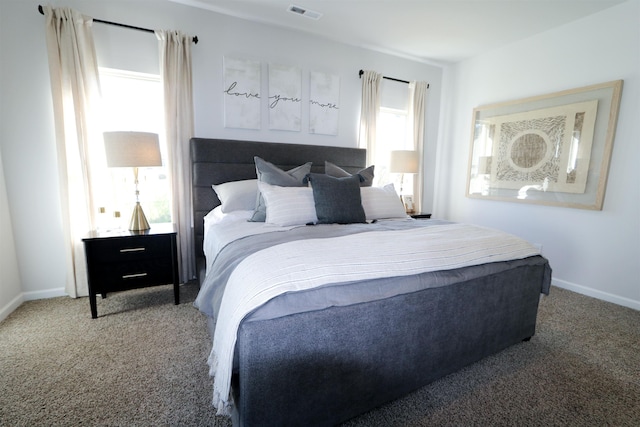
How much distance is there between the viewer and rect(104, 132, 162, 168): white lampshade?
2.13m

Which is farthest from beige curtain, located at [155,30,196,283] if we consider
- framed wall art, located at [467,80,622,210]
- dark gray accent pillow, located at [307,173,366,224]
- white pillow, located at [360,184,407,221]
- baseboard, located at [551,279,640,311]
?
baseboard, located at [551,279,640,311]

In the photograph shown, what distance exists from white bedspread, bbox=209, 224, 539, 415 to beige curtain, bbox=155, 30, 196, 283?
1.81 meters

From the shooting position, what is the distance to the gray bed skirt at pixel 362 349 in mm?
1050

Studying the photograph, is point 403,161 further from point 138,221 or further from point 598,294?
point 138,221

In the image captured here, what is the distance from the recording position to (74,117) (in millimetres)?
2330

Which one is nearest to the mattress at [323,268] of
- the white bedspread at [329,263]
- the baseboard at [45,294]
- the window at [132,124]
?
the white bedspread at [329,263]

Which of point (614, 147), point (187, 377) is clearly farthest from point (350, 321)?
point (614, 147)

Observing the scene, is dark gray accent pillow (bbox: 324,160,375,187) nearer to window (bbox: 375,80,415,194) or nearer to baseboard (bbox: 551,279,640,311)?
window (bbox: 375,80,415,194)

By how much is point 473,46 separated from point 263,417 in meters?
4.20

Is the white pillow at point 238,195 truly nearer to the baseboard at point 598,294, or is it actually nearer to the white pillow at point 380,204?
the white pillow at point 380,204

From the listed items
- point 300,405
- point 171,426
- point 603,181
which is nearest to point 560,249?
point 603,181

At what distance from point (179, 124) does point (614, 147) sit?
13.2 ft

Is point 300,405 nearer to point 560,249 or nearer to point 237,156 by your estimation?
point 237,156

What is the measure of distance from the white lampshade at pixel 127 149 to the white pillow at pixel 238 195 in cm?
63
